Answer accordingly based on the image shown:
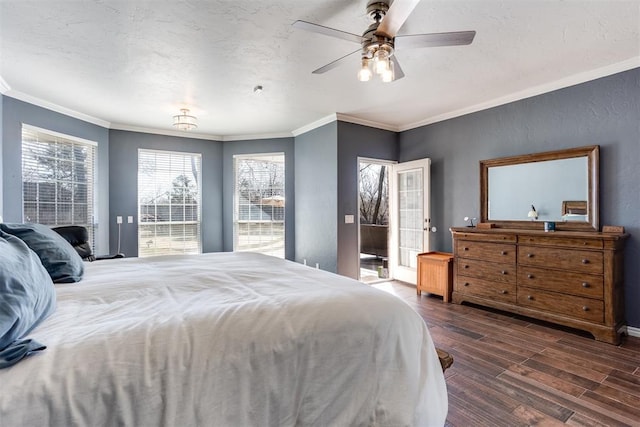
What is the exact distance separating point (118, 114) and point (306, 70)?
3.03 metres

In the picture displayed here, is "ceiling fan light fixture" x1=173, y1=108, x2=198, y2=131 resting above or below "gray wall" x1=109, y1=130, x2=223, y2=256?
above

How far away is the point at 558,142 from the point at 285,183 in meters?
3.93

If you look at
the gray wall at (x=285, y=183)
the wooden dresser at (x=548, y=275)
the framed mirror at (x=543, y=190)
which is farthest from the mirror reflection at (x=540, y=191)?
the gray wall at (x=285, y=183)

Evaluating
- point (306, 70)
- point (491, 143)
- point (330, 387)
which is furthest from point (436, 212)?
point (330, 387)

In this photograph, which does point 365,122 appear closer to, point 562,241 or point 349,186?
point 349,186

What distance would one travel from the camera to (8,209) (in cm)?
338

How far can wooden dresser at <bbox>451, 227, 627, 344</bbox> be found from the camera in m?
2.69

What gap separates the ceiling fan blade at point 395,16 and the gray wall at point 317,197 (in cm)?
258

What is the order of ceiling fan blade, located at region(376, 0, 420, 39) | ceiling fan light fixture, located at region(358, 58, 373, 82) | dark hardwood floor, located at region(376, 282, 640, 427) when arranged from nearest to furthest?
ceiling fan blade, located at region(376, 0, 420, 39)
dark hardwood floor, located at region(376, 282, 640, 427)
ceiling fan light fixture, located at region(358, 58, 373, 82)

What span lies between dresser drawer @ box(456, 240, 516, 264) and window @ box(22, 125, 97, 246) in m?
5.22

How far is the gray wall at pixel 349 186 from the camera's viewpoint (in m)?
4.47

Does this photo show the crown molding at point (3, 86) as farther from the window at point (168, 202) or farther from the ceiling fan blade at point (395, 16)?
the ceiling fan blade at point (395, 16)

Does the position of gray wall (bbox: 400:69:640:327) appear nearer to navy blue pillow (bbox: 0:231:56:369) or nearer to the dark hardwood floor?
the dark hardwood floor

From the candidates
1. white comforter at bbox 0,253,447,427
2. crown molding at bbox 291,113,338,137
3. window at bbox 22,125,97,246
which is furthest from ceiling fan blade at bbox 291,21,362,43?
window at bbox 22,125,97,246
